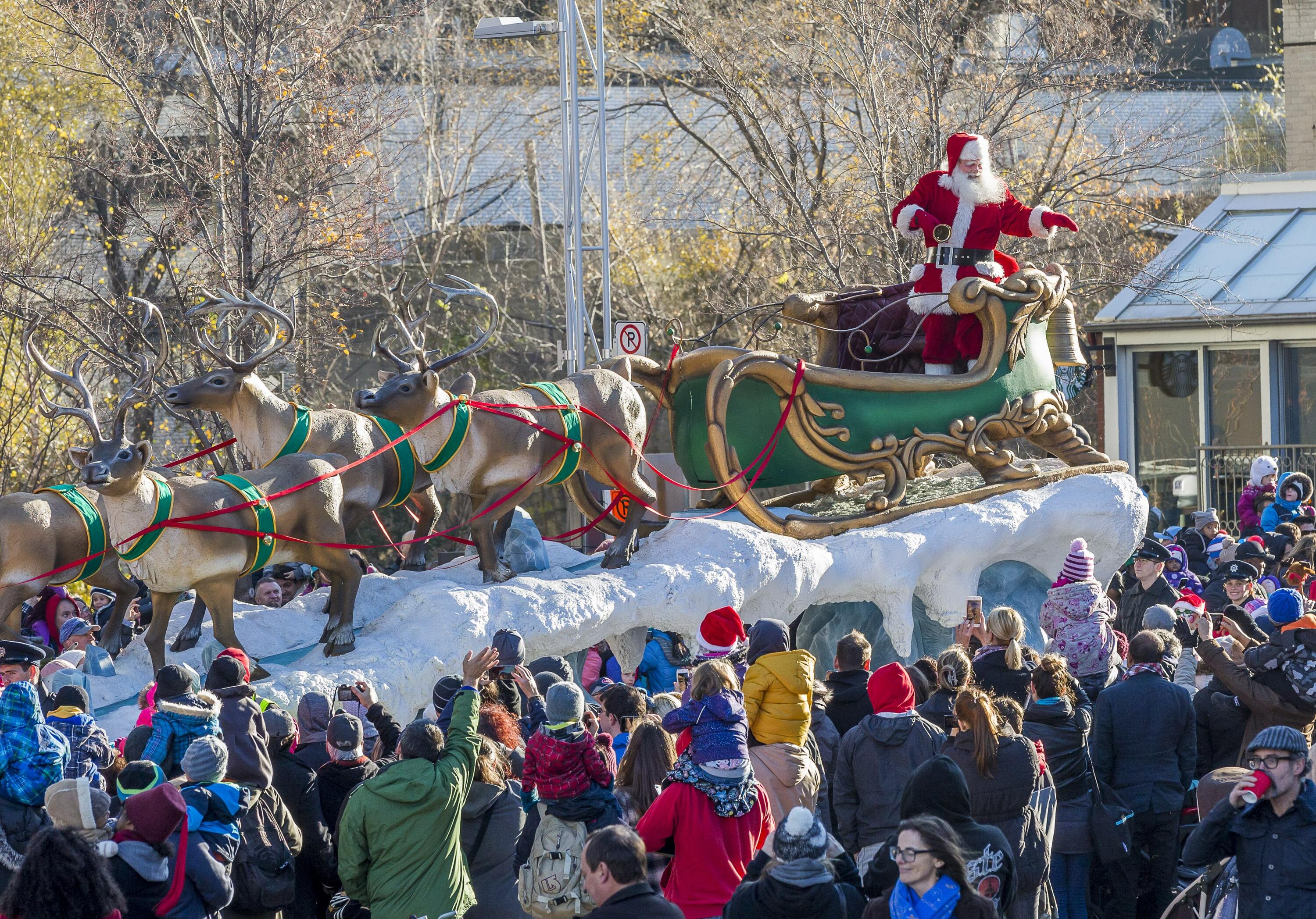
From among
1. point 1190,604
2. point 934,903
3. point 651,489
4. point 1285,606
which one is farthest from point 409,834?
point 1190,604

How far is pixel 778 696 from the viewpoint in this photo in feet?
19.9

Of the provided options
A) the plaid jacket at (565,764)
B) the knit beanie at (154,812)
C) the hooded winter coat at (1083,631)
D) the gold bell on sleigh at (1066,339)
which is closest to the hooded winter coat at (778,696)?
the plaid jacket at (565,764)

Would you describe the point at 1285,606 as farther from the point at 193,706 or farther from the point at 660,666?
the point at 193,706

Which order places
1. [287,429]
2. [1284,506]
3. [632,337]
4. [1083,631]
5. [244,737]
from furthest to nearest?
[632,337] < [1284,506] < [287,429] < [1083,631] < [244,737]

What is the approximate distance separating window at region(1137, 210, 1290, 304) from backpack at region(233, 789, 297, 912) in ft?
52.3

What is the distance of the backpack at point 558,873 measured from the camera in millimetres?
5559

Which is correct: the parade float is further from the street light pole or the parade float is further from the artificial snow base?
the street light pole

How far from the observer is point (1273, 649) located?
22.8 feet

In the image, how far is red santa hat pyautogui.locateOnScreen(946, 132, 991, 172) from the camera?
39.6ft

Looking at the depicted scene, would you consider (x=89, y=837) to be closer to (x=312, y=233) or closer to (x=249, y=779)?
(x=249, y=779)

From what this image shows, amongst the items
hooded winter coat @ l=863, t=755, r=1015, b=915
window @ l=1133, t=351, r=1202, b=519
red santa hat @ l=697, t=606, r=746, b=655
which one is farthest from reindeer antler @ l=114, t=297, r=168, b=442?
window @ l=1133, t=351, r=1202, b=519

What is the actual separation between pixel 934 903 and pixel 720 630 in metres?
2.57

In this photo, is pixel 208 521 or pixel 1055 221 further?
pixel 1055 221

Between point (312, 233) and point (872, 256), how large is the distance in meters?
6.73
